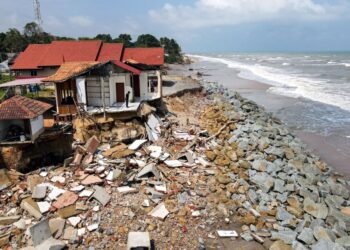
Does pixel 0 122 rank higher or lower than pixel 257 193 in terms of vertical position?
higher

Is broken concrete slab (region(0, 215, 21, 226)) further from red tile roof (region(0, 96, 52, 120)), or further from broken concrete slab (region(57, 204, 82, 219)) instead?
red tile roof (region(0, 96, 52, 120))

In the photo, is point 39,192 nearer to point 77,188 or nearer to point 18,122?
point 77,188

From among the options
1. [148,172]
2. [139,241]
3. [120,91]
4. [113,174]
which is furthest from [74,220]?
[120,91]

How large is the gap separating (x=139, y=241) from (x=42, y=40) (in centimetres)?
6903

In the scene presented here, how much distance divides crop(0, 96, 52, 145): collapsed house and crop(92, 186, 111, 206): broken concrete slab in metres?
Answer: 4.65

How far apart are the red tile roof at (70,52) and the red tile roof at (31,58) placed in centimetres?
78

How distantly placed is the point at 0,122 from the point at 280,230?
12.7 meters

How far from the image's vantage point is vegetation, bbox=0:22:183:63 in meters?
67.9

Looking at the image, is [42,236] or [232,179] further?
[232,179]

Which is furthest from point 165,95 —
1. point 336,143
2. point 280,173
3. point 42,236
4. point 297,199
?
point 42,236

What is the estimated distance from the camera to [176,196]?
518 inches

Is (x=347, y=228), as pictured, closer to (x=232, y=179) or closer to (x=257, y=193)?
(x=257, y=193)

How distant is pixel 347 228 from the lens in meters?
11.7

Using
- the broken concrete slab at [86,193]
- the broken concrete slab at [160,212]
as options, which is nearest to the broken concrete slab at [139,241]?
the broken concrete slab at [160,212]
